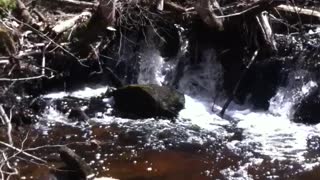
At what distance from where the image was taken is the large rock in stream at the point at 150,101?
27.9ft

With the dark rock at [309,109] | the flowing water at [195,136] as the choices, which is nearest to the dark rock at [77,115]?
the flowing water at [195,136]

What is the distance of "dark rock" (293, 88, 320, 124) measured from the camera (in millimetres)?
8523

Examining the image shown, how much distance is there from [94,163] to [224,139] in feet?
6.29

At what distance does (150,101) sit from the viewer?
854 centimetres

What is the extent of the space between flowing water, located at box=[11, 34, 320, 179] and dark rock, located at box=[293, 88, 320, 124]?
0.13 meters

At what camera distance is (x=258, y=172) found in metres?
6.61

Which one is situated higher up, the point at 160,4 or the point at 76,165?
the point at 160,4

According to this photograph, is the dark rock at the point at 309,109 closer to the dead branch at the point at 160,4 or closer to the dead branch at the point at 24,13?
the dead branch at the point at 160,4

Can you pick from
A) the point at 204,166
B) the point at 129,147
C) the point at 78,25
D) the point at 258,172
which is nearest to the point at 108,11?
the point at 78,25

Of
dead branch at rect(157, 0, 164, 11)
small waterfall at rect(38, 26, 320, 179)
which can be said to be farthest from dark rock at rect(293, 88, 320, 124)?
dead branch at rect(157, 0, 164, 11)

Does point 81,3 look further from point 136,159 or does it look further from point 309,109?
point 309,109

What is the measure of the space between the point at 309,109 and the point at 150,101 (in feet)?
7.87

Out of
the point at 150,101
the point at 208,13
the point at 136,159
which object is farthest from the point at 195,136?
the point at 208,13

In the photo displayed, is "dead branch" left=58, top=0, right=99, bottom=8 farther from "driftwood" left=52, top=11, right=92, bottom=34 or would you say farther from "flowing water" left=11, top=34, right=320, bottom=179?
"flowing water" left=11, top=34, right=320, bottom=179
